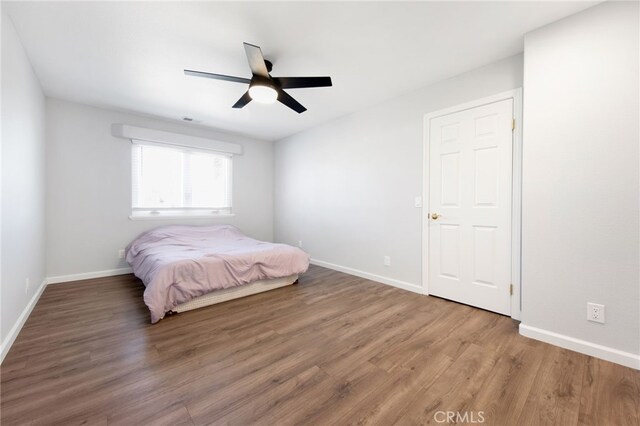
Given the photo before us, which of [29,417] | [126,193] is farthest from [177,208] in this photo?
[29,417]

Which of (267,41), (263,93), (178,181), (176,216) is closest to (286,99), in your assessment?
(263,93)

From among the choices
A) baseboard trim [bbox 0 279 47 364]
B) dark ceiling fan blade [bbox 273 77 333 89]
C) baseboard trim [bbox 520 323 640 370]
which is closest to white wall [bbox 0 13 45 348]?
baseboard trim [bbox 0 279 47 364]

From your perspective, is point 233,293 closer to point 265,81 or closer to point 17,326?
point 17,326

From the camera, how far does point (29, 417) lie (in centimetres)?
123

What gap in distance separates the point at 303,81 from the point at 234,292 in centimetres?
229

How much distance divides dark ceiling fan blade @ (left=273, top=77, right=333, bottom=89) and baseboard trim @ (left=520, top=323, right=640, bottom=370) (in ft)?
8.50

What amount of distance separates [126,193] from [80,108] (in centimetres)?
125

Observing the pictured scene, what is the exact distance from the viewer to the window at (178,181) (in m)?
4.03

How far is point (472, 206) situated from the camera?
2598 mm

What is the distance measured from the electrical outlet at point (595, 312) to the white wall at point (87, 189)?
5077 mm

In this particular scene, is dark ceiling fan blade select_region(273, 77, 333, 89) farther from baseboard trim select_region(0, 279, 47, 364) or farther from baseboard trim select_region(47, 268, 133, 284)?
baseboard trim select_region(47, 268, 133, 284)
